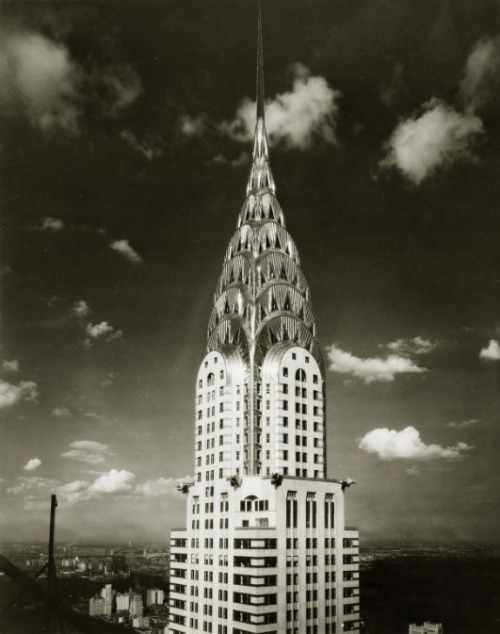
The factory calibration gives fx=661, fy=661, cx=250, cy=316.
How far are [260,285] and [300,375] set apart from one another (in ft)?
23.3

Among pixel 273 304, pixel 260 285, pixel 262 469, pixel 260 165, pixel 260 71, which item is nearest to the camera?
pixel 262 469

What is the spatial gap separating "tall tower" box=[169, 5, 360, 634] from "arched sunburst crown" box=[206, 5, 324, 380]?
82mm

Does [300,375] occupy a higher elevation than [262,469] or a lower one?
higher

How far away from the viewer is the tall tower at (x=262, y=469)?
135 feet

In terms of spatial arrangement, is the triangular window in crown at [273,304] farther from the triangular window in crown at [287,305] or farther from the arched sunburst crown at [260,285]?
the triangular window in crown at [287,305]

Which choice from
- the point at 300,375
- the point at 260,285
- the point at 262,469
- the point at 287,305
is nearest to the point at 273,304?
the point at 287,305

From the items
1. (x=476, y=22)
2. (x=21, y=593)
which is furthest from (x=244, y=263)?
(x=21, y=593)

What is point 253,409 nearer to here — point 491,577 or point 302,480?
point 302,480

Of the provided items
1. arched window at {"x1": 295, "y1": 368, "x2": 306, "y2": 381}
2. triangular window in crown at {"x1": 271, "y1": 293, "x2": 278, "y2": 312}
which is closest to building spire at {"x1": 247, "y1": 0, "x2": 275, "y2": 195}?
triangular window in crown at {"x1": 271, "y1": 293, "x2": 278, "y2": 312}

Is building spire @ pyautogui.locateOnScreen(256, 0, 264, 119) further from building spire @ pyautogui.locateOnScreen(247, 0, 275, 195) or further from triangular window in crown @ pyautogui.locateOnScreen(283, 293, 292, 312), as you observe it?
triangular window in crown @ pyautogui.locateOnScreen(283, 293, 292, 312)

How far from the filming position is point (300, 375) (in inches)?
1837

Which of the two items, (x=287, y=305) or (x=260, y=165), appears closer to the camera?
(x=287, y=305)

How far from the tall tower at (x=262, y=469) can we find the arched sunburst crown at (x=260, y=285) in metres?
0.08

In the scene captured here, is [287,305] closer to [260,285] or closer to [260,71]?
[260,285]
